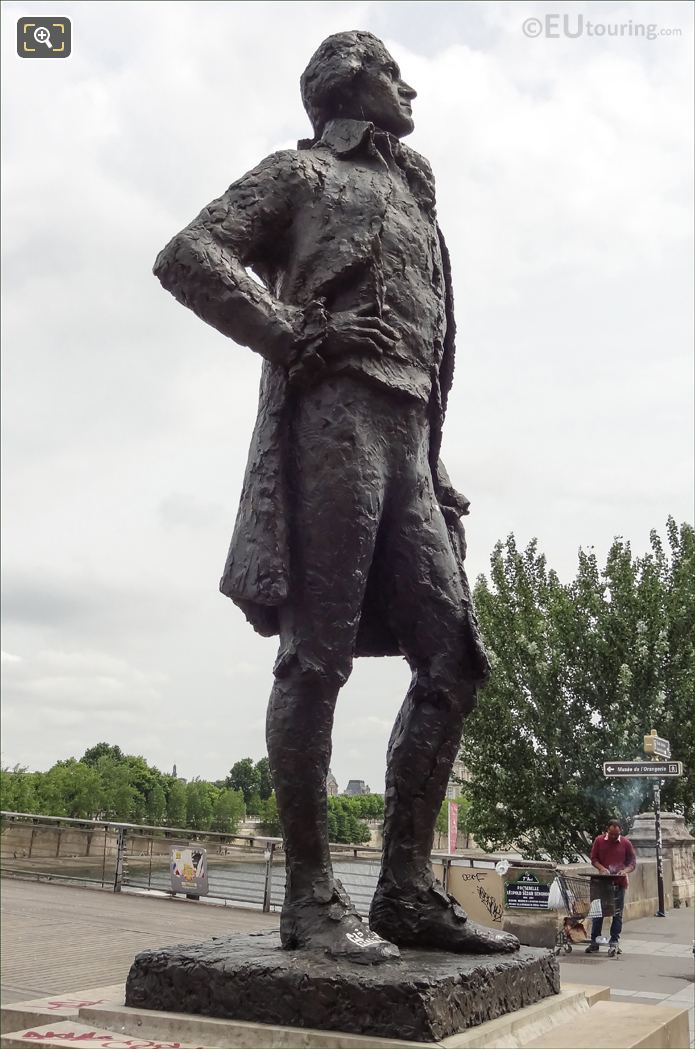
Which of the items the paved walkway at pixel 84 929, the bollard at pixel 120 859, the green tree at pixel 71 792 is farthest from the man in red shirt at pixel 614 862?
the green tree at pixel 71 792

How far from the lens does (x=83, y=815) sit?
5178 centimetres

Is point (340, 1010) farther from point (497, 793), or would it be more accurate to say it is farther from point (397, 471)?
point (497, 793)

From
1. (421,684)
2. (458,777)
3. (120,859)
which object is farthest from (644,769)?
(458,777)

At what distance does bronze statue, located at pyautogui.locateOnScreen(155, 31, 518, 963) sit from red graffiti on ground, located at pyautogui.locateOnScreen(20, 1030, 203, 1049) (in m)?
0.45

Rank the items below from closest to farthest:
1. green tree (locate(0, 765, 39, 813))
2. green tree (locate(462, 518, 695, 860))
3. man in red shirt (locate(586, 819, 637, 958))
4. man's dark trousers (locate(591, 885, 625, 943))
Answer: man's dark trousers (locate(591, 885, 625, 943))
man in red shirt (locate(586, 819, 637, 958))
green tree (locate(462, 518, 695, 860))
green tree (locate(0, 765, 39, 813))

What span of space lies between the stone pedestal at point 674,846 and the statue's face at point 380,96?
57.5ft

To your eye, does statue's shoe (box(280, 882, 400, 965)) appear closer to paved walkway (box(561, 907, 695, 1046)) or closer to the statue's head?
the statue's head

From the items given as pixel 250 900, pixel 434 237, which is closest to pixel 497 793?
pixel 250 900

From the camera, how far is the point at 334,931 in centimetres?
254

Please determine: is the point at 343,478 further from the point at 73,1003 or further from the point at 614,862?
the point at 614,862

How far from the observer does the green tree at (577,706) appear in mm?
20953

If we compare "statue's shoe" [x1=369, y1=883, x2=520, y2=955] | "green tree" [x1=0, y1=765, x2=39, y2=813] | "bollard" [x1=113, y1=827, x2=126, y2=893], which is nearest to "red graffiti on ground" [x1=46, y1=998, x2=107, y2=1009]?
"statue's shoe" [x1=369, y1=883, x2=520, y2=955]

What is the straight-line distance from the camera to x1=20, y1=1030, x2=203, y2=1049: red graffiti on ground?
2.34 m

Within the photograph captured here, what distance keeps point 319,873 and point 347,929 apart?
23 centimetres
